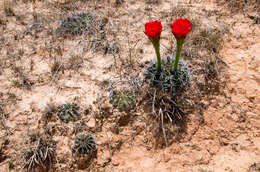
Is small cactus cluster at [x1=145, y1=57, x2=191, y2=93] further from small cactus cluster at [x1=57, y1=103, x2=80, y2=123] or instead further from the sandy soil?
small cactus cluster at [x1=57, y1=103, x2=80, y2=123]

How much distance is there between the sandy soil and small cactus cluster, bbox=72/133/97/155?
8cm

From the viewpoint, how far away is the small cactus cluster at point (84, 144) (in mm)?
2828

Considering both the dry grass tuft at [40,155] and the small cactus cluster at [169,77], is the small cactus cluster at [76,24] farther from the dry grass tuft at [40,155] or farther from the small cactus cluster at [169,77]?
the dry grass tuft at [40,155]

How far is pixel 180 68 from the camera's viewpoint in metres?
3.12

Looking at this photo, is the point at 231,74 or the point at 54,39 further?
the point at 54,39

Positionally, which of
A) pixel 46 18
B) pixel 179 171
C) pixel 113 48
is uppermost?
pixel 46 18

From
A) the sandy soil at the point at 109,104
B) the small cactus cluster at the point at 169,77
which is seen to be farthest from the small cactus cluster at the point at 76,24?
the small cactus cluster at the point at 169,77

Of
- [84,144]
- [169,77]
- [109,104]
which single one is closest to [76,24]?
[109,104]

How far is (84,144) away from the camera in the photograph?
111 inches

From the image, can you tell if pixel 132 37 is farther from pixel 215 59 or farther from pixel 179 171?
pixel 179 171

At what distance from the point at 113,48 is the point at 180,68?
1078mm

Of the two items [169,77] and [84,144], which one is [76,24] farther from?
[84,144]

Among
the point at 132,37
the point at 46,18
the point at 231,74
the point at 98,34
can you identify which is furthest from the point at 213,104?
the point at 46,18

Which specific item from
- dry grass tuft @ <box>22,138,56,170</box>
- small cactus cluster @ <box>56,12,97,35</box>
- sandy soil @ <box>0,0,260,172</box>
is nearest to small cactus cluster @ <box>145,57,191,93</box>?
sandy soil @ <box>0,0,260,172</box>
